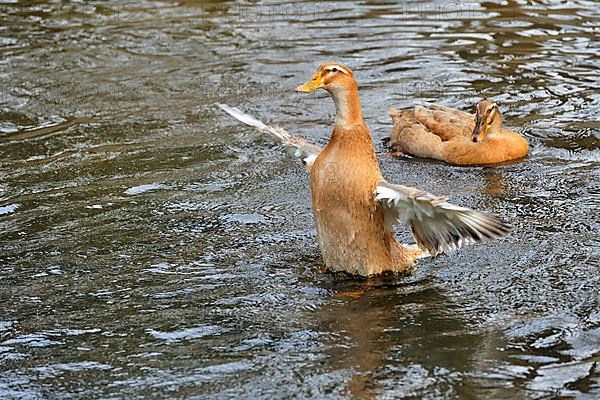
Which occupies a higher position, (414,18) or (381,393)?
(414,18)

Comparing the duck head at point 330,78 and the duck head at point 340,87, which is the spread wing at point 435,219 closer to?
the duck head at point 340,87

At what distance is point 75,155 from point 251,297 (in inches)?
180

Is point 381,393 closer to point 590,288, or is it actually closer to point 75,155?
point 590,288

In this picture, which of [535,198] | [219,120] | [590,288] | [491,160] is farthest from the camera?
[219,120]

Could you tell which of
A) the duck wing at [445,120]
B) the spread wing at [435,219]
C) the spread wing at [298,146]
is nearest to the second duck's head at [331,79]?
the spread wing at [435,219]

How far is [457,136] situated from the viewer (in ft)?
38.8

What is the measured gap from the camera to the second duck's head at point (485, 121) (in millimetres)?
11469

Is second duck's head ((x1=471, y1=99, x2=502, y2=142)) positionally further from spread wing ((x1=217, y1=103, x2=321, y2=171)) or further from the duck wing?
spread wing ((x1=217, y1=103, x2=321, y2=171))

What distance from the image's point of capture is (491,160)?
11.4m

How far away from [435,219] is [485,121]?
164 inches

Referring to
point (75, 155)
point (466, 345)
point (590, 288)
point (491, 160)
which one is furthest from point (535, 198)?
point (75, 155)

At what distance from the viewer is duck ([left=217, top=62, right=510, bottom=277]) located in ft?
25.2

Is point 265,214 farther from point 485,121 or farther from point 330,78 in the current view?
point 485,121

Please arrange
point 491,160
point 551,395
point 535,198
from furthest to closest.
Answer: point 491,160 < point 535,198 < point 551,395
